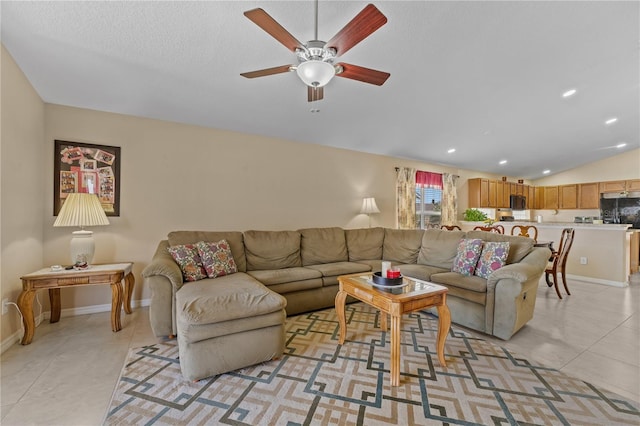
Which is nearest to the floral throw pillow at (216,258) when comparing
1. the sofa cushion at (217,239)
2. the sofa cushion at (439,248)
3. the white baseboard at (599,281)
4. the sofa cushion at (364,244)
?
the sofa cushion at (217,239)

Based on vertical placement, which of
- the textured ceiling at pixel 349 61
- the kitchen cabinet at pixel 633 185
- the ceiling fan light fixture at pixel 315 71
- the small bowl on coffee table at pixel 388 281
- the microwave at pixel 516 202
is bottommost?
the small bowl on coffee table at pixel 388 281

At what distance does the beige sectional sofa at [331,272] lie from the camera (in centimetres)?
261

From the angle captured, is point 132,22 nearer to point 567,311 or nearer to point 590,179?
point 567,311

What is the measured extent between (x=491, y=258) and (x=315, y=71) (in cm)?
284

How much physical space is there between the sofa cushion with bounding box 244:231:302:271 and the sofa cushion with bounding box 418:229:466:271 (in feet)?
6.24

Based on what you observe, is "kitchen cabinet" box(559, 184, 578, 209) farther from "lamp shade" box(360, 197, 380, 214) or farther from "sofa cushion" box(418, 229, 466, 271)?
"lamp shade" box(360, 197, 380, 214)

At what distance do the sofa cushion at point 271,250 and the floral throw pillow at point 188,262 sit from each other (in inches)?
29.0

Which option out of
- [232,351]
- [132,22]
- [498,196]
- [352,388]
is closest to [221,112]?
[132,22]

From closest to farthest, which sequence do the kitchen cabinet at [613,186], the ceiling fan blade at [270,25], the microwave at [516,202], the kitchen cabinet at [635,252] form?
the ceiling fan blade at [270,25]
the kitchen cabinet at [635,252]
the kitchen cabinet at [613,186]
the microwave at [516,202]

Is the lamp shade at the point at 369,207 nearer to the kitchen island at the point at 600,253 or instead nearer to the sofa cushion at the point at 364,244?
the sofa cushion at the point at 364,244

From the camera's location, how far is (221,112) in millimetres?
3695

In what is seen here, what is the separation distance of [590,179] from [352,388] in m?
9.87

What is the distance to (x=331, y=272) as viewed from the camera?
3.64 m

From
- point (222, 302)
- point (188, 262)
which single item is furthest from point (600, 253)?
point (188, 262)
